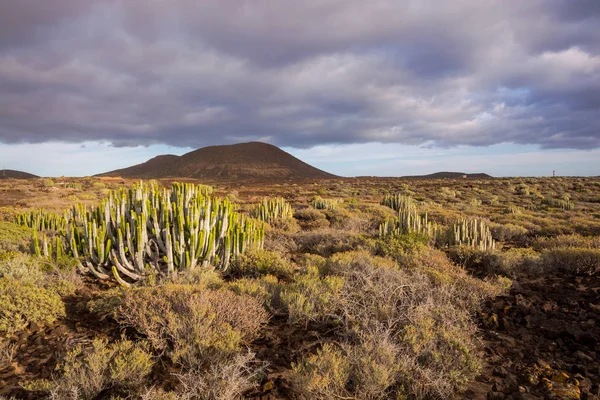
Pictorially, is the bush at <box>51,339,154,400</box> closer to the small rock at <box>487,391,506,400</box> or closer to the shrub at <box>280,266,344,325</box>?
the shrub at <box>280,266,344,325</box>

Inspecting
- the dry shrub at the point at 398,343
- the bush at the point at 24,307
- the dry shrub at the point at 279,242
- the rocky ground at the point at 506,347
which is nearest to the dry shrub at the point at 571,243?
the rocky ground at the point at 506,347

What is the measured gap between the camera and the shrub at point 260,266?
22.1 feet

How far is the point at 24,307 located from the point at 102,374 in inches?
84.9

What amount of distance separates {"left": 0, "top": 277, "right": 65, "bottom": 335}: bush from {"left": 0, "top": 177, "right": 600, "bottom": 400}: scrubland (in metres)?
0.02

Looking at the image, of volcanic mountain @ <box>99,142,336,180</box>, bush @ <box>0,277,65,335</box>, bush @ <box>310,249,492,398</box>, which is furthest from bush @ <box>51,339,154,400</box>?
volcanic mountain @ <box>99,142,336,180</box>

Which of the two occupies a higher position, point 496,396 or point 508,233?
point 508,233

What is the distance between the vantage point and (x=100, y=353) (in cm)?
322

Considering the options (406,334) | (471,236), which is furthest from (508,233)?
(406,334)

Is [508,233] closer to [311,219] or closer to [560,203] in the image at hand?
[311,219]

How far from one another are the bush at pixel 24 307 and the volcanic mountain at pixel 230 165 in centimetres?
8212

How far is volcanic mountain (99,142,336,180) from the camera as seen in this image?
91869 millimetres

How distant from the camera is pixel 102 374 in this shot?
10.1ft

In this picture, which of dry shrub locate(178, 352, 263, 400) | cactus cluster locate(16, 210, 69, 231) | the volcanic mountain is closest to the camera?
dry shrub locate(178, 352, 263, 400)

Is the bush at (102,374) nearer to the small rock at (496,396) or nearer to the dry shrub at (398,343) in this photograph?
the dry shrub at (398,343)
